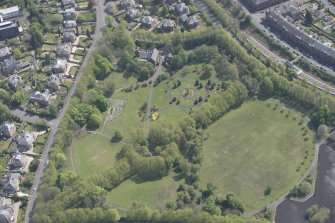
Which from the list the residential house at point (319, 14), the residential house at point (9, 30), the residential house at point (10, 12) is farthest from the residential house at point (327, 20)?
the residential house at point (10, 12)

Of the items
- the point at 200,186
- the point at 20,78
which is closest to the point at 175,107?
the point at 200,186

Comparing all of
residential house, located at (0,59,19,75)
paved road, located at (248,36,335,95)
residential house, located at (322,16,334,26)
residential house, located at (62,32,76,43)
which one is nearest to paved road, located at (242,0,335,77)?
paved road, located at (248,36,335,95)

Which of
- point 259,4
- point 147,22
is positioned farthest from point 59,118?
point 259,4

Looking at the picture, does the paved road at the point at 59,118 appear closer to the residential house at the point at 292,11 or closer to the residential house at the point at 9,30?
the residential house at the point at 9,30

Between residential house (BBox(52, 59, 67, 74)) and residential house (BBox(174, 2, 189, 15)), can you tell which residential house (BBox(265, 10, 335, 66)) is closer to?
residential house (BBox(174, 2, 189, 15))

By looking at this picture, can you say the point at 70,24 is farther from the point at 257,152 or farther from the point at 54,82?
the point at 257,152

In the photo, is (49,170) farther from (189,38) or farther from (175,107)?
(189,38)
